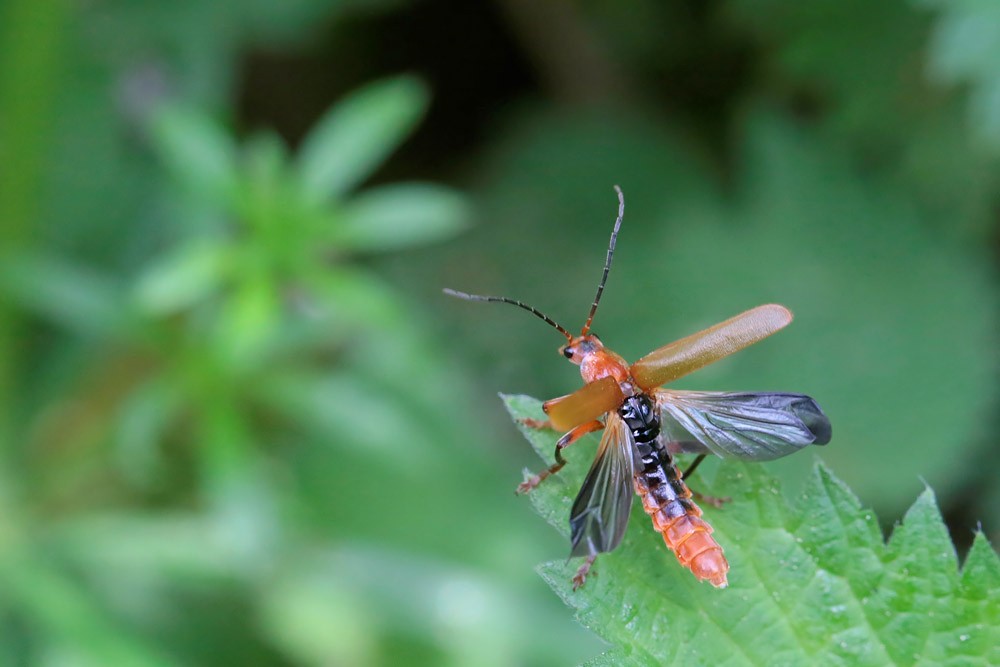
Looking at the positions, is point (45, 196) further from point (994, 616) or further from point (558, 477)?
point (994, 616)

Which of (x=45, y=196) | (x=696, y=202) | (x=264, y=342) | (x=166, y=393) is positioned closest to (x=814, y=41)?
(x=696, y=202)

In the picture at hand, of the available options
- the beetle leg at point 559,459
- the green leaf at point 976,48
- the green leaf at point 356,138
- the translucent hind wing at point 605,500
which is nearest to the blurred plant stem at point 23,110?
the green leaf at point 356,138

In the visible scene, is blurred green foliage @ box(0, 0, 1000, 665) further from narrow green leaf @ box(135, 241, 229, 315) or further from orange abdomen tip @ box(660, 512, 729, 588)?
orange abdomen tip @ box(660, 512, 729, 588)

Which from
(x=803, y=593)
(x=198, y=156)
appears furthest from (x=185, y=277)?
(x=803, y=593)

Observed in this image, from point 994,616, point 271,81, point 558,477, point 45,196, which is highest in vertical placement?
point 271,81

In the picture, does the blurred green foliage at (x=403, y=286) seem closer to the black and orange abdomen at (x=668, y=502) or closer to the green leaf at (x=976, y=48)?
the green leaf at (x=976, y=48)

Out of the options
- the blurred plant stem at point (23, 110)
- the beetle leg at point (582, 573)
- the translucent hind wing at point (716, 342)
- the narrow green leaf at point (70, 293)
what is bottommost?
the beetle leg at point (582, 573)
